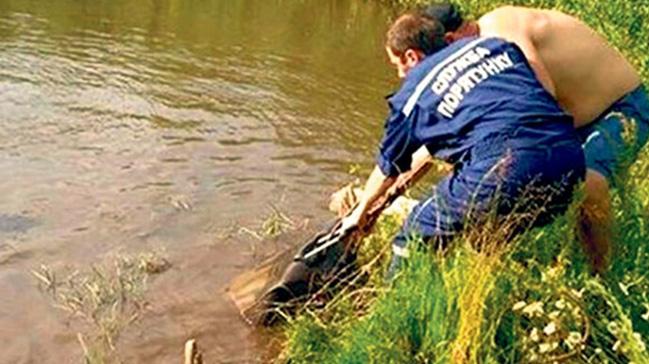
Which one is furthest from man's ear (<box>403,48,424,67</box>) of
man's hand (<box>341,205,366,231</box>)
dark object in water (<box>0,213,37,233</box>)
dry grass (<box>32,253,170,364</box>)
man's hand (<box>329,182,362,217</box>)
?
dark object in water (<box>0,213,37,233</box>)

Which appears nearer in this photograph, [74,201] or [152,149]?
[74,201]

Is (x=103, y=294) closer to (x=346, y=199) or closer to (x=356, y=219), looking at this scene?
(x=346, y=199)

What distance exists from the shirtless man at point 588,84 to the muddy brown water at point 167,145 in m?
1.96

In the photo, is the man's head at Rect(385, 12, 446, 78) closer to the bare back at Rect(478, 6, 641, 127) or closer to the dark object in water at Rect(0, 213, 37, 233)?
the bare back at Rect(478, 6, 641, 127)

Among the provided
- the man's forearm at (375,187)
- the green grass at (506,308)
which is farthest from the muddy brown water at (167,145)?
the green grass at (506,308)

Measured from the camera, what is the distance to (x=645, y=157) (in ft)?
20.5

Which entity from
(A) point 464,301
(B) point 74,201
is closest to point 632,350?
(A) point 464,301

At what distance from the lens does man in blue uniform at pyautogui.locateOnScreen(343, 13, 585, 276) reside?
3770 millimetres

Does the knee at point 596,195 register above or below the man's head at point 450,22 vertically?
below

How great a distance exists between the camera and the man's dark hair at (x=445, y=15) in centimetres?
Result: 432

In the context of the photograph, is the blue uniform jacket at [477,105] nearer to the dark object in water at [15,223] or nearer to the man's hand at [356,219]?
the man's hand at [356,219]

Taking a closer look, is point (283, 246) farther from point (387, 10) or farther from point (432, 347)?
point (387, 10)

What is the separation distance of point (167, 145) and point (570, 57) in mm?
5045

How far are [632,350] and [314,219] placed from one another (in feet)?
14.7
